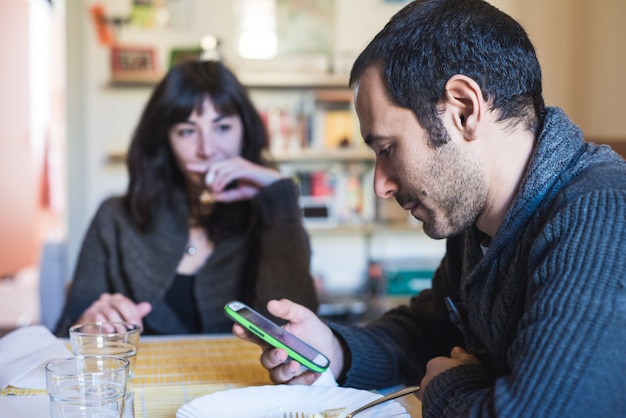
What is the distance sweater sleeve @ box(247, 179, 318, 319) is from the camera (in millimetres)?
1673

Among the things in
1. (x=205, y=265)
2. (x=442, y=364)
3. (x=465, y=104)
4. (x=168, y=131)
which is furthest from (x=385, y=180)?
(x=168, y=131)

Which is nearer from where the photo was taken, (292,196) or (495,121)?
(495,121)

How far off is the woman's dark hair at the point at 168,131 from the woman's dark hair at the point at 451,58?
2.97 feet

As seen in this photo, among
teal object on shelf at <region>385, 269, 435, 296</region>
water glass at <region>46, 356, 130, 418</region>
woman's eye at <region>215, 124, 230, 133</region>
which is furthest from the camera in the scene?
teal object on shelf at <region>385, 269, 435, 296</region>

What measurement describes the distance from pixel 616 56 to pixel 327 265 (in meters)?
1.80

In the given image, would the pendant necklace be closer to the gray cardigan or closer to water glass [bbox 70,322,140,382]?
the gray cardigan

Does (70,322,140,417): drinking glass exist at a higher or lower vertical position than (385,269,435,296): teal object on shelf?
higher

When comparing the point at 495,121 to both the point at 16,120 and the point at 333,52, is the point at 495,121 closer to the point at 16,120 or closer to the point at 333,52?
the point at 333,52

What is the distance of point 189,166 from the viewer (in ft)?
5.81

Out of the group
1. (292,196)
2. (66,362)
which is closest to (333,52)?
(292,196)

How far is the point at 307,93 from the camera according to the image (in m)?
3.80

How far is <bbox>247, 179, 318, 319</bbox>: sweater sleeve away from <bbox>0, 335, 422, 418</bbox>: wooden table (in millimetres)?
288

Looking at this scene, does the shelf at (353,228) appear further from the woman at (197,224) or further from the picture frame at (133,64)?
the woman at (197,224)

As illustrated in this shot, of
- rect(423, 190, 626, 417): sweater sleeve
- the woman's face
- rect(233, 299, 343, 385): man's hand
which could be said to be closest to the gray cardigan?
the woman's face
